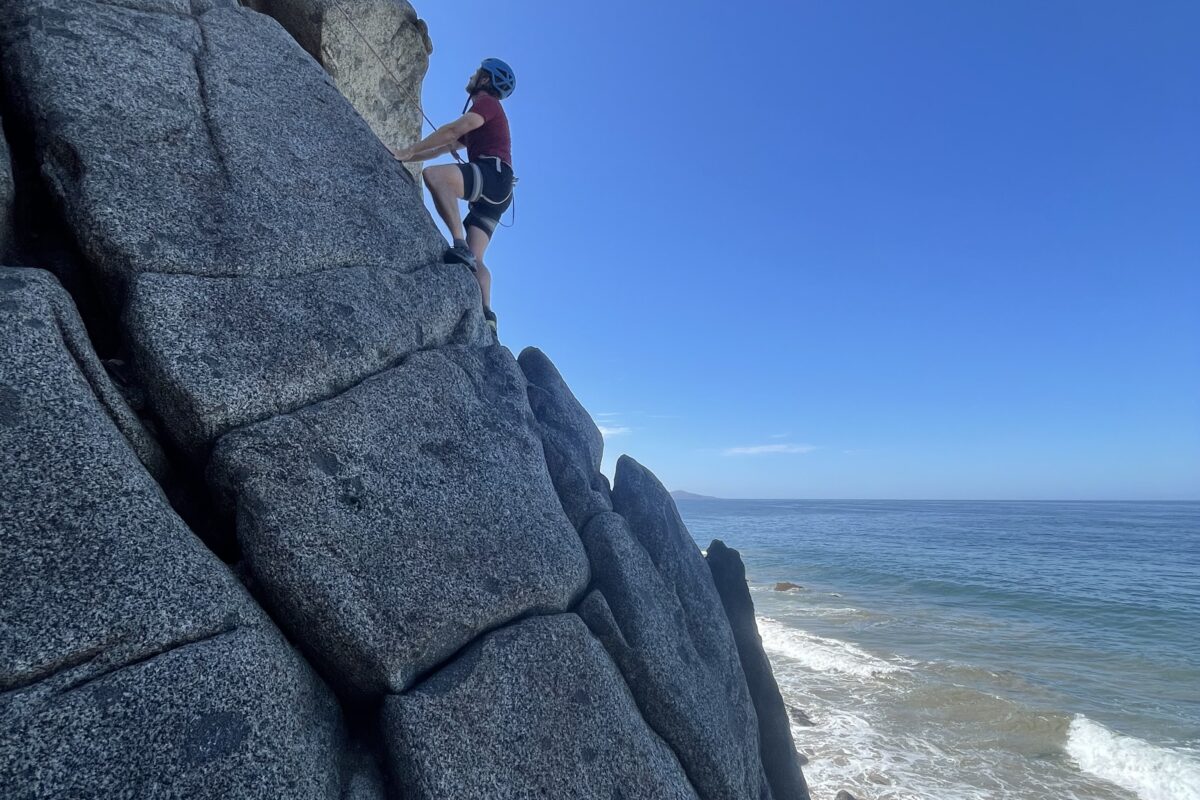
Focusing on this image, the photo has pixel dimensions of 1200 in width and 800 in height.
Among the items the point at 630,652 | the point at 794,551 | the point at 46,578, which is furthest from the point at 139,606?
the point at 794,551

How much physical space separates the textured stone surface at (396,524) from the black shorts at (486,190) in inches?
171

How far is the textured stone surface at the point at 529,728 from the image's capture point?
210 inches

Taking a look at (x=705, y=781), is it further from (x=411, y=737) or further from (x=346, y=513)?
(x=346, y=513)

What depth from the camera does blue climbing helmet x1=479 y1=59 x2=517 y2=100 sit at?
10633 millimetres

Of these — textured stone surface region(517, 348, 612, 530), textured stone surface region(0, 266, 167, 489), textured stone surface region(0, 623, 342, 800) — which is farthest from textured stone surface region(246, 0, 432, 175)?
textured stone surface region(0, 623, 342, 800)

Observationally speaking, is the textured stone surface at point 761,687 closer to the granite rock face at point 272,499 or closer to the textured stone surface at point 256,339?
the granite rock face at point 272,499

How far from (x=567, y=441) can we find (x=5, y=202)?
678cm

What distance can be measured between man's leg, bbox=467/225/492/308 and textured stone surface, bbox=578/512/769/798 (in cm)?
458

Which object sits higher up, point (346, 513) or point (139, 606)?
point (346, 513)

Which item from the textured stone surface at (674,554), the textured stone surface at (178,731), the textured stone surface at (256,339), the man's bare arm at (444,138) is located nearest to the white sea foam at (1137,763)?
the textured stone surface at (674,554)

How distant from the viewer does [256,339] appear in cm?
639

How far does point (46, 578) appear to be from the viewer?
425 centimetres

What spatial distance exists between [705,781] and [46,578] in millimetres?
6633

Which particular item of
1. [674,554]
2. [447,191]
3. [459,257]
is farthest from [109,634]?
[447,191]
